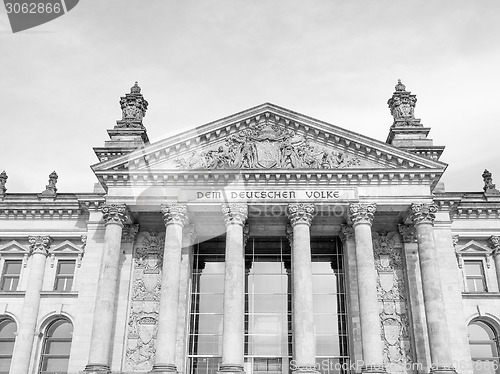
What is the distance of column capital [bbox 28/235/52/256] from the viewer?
36.7 m

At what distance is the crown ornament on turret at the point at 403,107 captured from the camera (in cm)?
3756

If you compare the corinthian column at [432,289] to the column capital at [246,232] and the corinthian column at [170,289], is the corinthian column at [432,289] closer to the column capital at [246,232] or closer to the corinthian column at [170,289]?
the column capital at [246,232]

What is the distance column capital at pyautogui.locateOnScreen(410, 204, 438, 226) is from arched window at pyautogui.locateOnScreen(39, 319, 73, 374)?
70.4ft

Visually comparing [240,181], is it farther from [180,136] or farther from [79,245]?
[79,245]

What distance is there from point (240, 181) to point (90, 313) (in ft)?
37.2

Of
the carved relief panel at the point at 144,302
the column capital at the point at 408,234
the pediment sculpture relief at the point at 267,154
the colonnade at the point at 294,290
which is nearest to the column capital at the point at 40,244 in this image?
the carved relief panel at the point at 144,302

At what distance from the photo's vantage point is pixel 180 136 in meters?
32.9

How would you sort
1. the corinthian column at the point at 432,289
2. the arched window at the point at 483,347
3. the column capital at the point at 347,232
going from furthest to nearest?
1. the arched window at the point at 483,347
2. the column capital at the point at 347,232
3. the corinthian column at the point at 432,289

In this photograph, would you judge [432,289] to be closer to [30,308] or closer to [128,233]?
[128,233]

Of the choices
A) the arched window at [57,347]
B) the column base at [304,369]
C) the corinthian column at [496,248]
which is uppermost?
the corinthian column at [496,248]

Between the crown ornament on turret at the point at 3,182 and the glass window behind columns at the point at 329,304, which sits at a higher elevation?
the crown ornament on turret at the point at 3,182

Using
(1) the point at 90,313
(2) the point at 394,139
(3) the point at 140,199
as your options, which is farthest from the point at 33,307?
(2) the point at 394,139

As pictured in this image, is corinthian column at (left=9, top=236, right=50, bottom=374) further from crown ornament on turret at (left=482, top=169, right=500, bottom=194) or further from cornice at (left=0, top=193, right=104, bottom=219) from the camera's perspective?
crown ornament on turret at (left=482, top=169, right=500, bottom=194)

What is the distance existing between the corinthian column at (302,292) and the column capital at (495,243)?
1242 centimetres
